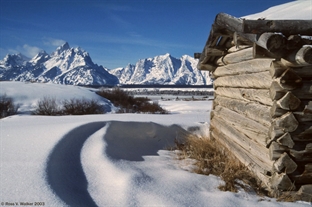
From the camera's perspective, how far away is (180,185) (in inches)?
140

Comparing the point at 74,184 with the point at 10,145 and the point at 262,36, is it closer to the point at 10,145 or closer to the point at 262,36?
the point at 10,145

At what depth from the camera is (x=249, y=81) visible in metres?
4.17

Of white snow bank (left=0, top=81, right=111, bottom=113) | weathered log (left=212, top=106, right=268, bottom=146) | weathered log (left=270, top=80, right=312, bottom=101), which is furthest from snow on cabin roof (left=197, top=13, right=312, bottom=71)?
white snow bank (left=0, top=81, right=111, bottom=113)

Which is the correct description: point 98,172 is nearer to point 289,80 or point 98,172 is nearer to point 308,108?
point 289,80

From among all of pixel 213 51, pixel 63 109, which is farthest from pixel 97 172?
pixel 63 109

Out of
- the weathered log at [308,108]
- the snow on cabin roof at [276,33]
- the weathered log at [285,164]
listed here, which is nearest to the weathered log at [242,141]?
the weathered log at [285,164]

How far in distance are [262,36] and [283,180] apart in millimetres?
1916

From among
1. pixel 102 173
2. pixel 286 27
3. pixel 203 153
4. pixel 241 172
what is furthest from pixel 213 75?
pixel 102 173

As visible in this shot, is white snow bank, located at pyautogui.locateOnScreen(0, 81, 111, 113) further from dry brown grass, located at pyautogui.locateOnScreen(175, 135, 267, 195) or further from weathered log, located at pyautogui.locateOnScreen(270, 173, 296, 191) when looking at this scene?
weathered log, located at pyautogui.locateOnScreen(270, 173, 296, 191)

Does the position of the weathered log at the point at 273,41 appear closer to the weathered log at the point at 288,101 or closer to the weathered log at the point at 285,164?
the weathered log at the point at 288,101

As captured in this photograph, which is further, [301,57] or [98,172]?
[98,172]

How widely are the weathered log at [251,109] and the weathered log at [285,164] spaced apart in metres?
0.49

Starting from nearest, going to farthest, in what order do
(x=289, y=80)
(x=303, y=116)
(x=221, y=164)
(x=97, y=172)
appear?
(x=289, y=80) → (x=303, y=116) → (x=97, y=172) → (x=221, y=164)

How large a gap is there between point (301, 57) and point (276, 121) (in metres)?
0.88
